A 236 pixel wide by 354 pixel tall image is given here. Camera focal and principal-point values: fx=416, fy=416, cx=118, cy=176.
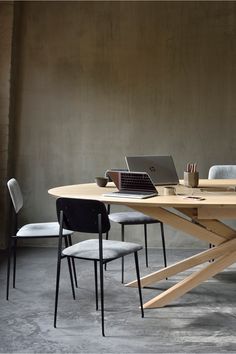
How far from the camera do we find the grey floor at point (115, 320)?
2.31 metres

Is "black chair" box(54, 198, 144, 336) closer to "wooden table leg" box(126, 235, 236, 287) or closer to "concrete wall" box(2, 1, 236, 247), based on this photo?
"wooden table leg" box(126, 235, 236, 287)

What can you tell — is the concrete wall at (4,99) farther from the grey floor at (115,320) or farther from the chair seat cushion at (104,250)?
the chair seat cushion at (104,250)

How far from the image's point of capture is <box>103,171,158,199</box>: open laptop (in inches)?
106

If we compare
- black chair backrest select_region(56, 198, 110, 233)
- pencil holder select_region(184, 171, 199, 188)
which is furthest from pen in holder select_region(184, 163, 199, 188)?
black chair backrest select_region(56, 198, 110, 233)

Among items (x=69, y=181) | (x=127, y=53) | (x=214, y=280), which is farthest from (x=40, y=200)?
(x=214, y=280)

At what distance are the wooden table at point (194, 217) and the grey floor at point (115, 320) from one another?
152 millimetres

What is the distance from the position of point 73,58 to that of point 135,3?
3.04 feet

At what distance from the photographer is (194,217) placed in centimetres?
277

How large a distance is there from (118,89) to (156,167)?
5.92 ft

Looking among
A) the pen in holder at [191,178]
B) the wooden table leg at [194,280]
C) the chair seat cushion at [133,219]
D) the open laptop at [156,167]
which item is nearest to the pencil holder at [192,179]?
the pen in holder at [191,178]

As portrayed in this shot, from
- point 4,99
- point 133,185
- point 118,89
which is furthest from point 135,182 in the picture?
point 4,99

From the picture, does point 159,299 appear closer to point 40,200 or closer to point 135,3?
point 40,200

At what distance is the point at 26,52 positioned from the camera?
15.6 feet

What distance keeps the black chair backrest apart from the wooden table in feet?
0.42
